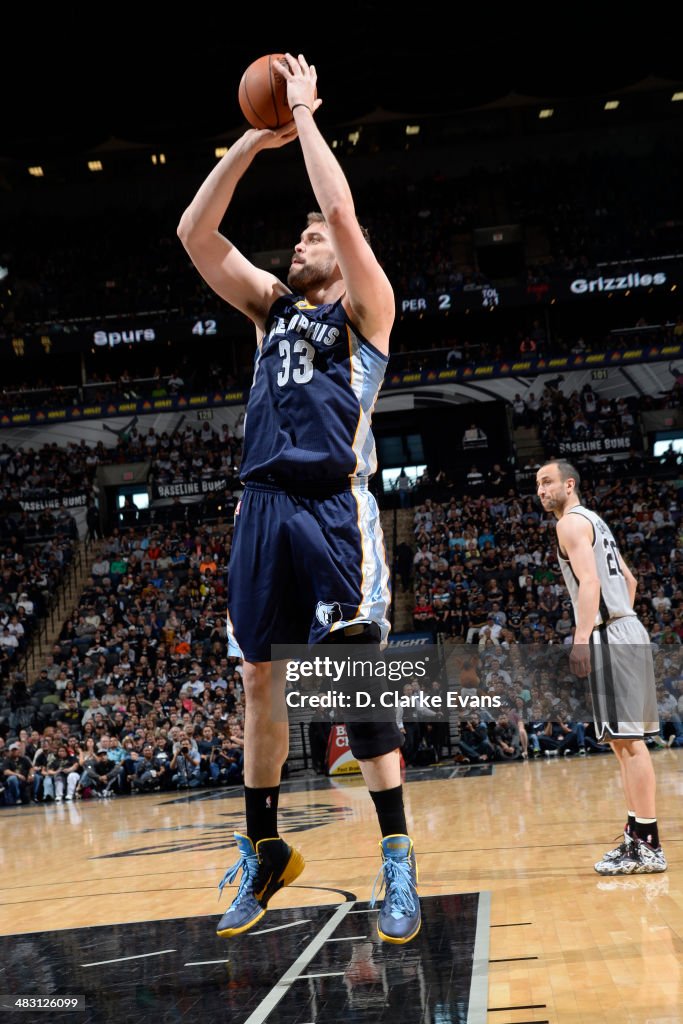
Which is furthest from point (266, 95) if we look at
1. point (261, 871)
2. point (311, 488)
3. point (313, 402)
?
point (261, 871)

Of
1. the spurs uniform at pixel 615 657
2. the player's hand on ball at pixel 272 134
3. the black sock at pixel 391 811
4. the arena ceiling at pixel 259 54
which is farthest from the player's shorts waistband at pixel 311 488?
the arena ceiling at pixel 259 54

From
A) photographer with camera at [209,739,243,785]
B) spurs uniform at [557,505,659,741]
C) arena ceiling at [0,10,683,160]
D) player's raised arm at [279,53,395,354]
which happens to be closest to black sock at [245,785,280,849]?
player's raised arm at [279,53,395,354]

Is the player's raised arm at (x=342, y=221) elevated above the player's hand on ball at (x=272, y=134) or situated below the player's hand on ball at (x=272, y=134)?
below

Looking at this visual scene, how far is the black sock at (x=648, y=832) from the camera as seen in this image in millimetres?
5984

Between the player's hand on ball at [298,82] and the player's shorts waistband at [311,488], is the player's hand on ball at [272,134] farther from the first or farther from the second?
the player's shorts waistband at [311,488]

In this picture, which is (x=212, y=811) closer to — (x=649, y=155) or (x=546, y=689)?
(x=546, y=689)

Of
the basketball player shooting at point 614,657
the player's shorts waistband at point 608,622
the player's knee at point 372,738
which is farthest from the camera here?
the player's shorts waistband at point 608,622

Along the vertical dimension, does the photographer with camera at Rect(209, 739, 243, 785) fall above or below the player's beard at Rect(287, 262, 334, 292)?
below

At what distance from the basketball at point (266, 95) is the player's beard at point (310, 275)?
0.50m

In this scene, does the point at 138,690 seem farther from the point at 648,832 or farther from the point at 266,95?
the point at 266,95

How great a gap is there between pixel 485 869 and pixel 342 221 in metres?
4.81

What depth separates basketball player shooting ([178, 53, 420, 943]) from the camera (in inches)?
134

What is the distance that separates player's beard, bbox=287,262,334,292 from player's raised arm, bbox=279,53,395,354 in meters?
0.25

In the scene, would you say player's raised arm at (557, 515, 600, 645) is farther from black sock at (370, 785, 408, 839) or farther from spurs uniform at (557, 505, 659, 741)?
black sock at (370, 785, 408, 839)
